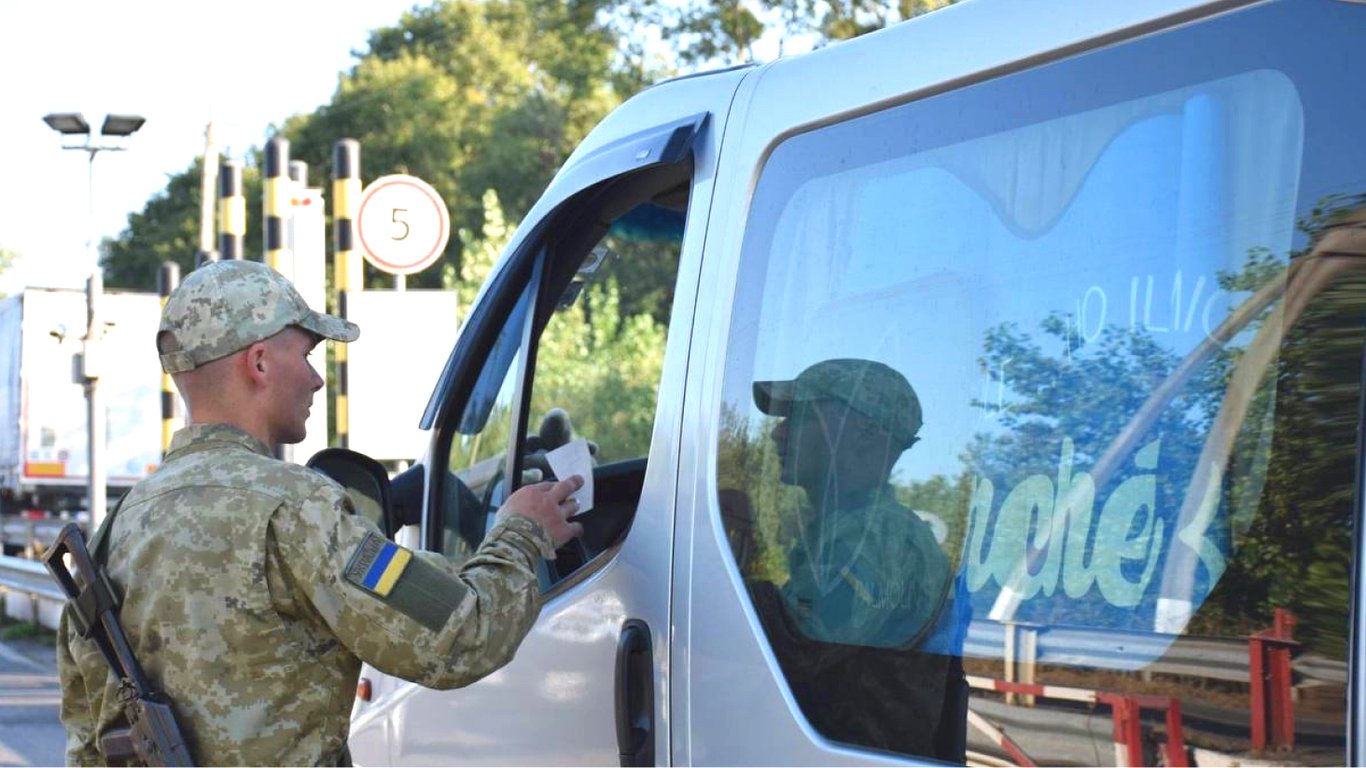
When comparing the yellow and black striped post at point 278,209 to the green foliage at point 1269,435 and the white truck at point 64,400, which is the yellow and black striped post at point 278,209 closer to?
the green foliage at point 1269,435

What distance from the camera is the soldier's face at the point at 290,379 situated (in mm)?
2631

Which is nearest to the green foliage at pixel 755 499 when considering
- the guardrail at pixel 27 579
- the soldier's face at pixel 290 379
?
the soldier's face at pixel 290 379

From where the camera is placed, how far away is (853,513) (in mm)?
2402

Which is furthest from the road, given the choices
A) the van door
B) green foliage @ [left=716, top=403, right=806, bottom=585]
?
green foliage @ [left=716, top=403, right=806, bottom=585]

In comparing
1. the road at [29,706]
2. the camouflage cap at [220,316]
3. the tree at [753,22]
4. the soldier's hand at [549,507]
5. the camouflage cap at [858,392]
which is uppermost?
the tree at [753,22]

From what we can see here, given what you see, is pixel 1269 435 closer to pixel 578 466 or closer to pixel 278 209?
pixel 578 466

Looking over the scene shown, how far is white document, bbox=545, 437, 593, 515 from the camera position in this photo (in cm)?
294

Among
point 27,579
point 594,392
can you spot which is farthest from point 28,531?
point 594,392

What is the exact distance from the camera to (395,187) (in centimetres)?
895

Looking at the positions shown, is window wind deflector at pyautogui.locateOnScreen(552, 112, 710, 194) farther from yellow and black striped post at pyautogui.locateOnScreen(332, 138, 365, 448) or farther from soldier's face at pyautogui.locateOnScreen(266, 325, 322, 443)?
yellow and black striped post at pyautogui.locateOnScreen(332, 138, 365, 448)

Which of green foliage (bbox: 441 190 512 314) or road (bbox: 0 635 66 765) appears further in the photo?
green foliage (bbox: 441 190 512 314)

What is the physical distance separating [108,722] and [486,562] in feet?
2.15

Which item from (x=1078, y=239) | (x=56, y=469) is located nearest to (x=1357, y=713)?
(x=1078, y=239)

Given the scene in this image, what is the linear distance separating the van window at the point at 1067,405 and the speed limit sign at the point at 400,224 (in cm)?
656
